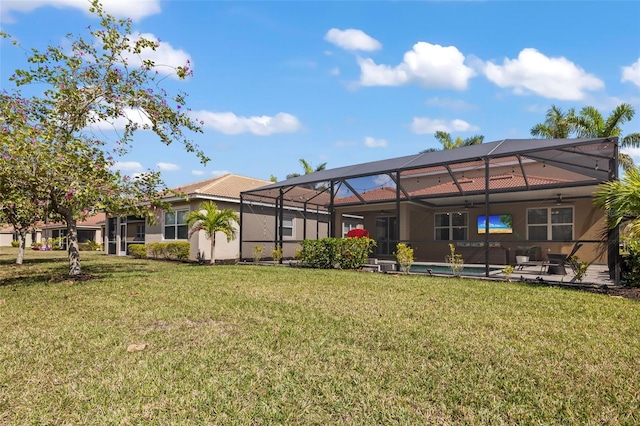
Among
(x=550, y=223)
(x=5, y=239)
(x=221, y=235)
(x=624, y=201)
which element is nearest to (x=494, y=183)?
(x=550, y=223)

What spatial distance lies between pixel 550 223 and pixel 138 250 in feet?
69.5

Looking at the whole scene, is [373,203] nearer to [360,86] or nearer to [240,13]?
[360,86]

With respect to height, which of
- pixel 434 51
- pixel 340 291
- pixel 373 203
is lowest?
pixel 340 291

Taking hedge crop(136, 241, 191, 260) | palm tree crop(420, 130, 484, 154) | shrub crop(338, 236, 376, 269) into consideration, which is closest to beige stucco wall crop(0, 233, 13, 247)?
hedge crop(136, 241, 191, 260)

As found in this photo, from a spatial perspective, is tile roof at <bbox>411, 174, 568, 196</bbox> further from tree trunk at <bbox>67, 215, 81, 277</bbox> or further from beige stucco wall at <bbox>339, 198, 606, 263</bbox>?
tree trunk at <bbox>67, 215, 81, 277</bbox>

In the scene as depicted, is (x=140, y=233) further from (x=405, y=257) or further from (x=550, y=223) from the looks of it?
(x=550, y=223)

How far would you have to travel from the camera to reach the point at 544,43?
447 inches

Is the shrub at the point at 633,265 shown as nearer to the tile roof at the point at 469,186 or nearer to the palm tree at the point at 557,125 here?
the tile roof at the point at 469,186

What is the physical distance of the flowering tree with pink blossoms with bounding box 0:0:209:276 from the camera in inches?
327

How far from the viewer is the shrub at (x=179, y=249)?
17763mm

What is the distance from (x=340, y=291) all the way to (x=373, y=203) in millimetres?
10280

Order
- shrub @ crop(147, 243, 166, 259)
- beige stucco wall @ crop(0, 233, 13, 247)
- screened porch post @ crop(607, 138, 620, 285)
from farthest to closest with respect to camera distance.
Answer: beige stucco wall @ crop(0, 233, 13, 247) → shrub @ crop(147, 243, 166, 259) → screened porch post @ crop(607, 138, 620, 285)

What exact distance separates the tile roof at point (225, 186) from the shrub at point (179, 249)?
255 cm

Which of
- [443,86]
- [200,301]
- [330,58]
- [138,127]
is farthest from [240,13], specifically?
[443,86]
